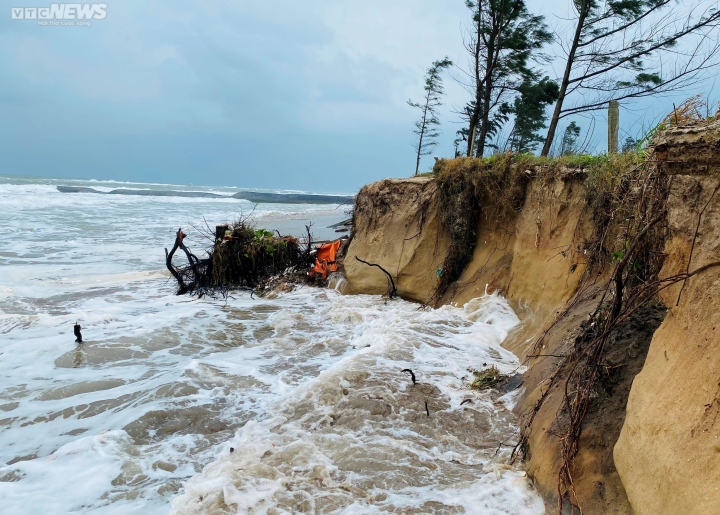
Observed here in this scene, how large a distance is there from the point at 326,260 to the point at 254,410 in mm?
6643

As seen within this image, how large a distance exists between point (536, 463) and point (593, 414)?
533 millimetres

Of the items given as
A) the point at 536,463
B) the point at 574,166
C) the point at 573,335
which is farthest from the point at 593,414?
the point at 574,166

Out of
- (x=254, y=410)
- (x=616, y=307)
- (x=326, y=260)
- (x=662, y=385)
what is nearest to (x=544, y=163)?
(x=616, y=307)

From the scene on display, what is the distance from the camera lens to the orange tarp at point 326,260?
10641 millimetres

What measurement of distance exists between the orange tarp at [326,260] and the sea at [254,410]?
207 cm

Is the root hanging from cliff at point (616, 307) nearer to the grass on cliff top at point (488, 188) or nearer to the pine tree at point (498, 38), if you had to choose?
the grass on cliff top at point (488, 188)

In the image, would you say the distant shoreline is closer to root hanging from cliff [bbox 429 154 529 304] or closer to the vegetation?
the vegetation

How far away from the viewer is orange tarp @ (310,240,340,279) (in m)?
10.6

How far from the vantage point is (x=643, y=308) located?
9.69 feet

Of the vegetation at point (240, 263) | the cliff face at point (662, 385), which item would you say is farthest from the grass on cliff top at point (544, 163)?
the vegetation at point (240, 263)

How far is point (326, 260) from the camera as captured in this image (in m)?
10.7

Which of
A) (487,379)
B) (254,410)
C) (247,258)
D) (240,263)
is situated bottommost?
A: (254,410)

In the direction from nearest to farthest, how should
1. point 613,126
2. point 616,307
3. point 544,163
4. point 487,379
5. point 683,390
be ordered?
point 683,390
point 616,307
point 487,379
point 544,163
point 613,126

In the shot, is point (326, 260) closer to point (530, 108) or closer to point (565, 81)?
point (565, 81)
